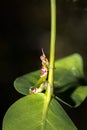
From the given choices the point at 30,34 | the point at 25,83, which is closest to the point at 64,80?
the point at 25,83

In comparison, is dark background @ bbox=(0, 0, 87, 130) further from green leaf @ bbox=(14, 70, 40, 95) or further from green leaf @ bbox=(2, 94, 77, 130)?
green leaf @ bbox=(2, 94, 77, 130)

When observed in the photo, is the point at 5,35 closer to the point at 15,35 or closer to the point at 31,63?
the point at 15,35

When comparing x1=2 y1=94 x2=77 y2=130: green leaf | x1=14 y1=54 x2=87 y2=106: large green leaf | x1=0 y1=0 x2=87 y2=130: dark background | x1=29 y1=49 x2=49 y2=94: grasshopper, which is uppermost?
x1=29 y1=49 x2=49 y2=94: grasshopper

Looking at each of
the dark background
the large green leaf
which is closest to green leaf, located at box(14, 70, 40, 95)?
the large green leaf

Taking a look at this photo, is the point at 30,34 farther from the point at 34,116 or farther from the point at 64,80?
the point at 34,116

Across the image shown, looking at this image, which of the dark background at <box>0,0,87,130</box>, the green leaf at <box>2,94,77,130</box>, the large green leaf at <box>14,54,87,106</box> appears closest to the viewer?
the green leaf at <box>2,94,77,130</box>

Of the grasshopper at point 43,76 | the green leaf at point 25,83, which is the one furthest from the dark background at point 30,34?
the grasshopper at point 43,76
